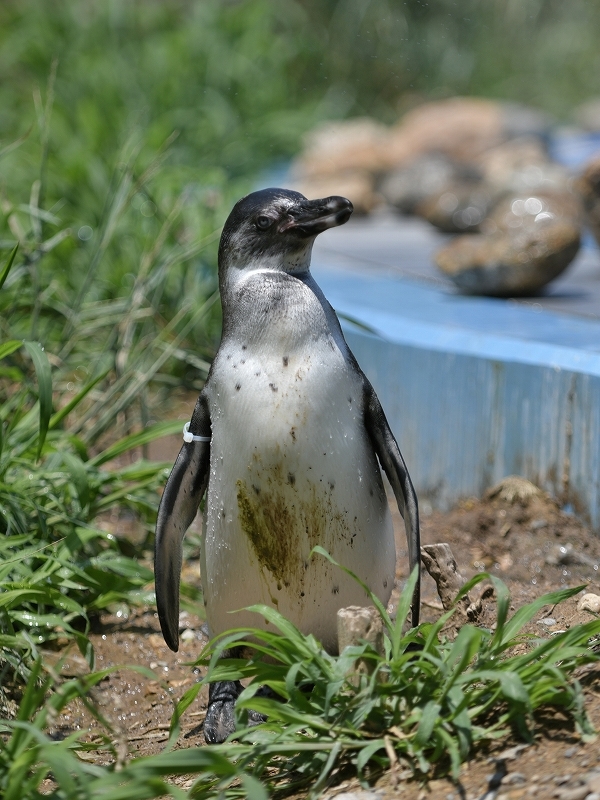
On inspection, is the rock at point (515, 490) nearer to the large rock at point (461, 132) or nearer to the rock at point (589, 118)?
the large rock at point (461, 132)

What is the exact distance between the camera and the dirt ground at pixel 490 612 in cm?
193

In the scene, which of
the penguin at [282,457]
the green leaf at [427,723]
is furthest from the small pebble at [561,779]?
the penguin at [282,457]

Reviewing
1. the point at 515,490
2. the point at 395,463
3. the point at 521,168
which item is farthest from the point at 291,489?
the point at 521,168

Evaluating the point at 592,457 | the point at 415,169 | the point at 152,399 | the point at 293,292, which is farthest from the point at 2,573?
the point at 415,169

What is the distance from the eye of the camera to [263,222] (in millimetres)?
2650

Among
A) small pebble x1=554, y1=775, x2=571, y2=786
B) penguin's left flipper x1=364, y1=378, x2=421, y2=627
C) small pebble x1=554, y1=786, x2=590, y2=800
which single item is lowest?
small pebble x1=554, y1=775, x2=571, y2=786

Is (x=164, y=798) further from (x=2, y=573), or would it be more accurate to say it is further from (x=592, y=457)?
(x=592, y=457)

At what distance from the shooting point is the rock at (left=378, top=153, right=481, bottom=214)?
309 inches

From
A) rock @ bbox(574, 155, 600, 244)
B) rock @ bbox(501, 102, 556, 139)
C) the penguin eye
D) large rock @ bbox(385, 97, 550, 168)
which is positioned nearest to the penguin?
the penguin eye

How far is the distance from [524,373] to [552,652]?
1686mm

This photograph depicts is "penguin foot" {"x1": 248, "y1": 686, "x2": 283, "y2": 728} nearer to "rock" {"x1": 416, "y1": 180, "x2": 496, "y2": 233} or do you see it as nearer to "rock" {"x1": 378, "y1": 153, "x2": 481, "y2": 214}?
"rock" {"x1": 416, "y1": 180, "x2": 496, "y2": 233}

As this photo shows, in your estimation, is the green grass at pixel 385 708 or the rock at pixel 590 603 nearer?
the green grass at pixel 385 708

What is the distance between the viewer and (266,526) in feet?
8.68

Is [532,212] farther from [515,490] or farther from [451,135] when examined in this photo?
[451,135]
